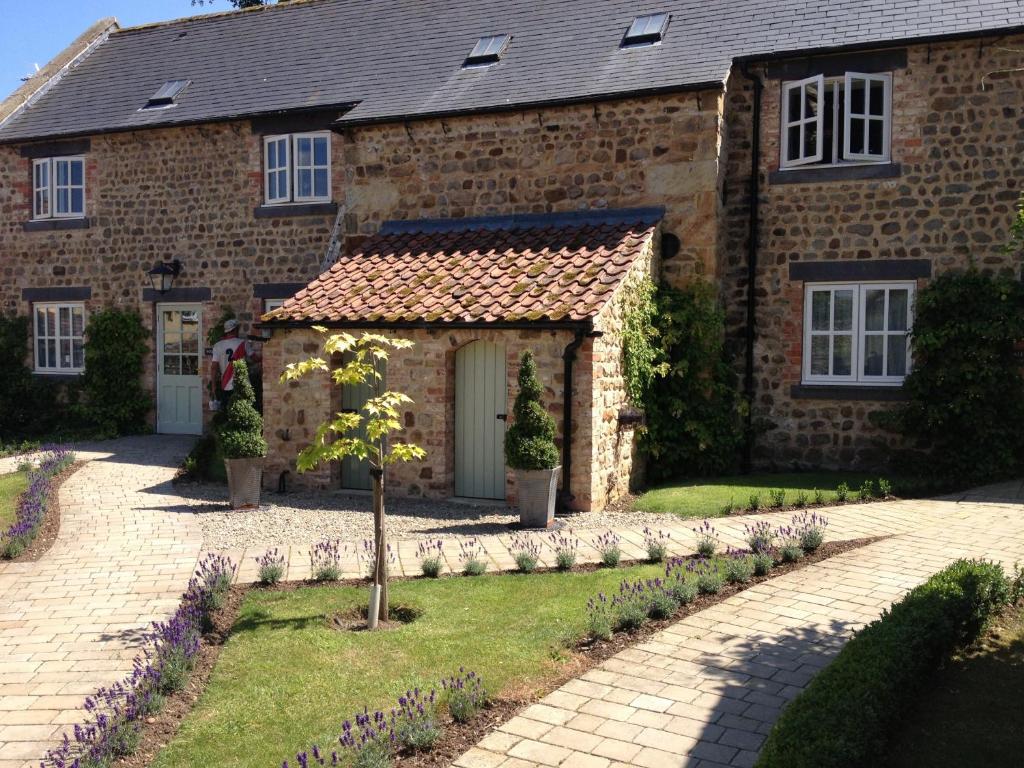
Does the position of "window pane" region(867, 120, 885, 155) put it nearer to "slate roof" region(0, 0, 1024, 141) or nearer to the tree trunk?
"slate roof" region(0, 0, 1024, 141)

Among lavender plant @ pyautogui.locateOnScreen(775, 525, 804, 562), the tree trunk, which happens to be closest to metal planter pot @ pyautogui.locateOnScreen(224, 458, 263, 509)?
the tree trunk

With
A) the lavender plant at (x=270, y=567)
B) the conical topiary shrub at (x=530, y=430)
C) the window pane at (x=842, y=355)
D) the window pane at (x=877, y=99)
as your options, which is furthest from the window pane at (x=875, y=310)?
the lavender plant at (x=270, y=567)

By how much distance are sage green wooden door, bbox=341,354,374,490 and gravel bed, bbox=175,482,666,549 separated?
1.38 ft

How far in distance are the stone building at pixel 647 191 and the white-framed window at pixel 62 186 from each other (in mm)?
3944

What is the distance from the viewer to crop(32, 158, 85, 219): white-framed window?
1842 centimetres

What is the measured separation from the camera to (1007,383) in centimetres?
1190

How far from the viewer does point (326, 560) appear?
8516 millimetres

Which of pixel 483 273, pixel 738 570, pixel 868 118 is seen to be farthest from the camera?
pixel 868 118

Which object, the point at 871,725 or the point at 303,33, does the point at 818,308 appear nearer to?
the point at 871,725

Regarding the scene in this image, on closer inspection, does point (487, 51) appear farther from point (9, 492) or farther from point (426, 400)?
point (9, 492)

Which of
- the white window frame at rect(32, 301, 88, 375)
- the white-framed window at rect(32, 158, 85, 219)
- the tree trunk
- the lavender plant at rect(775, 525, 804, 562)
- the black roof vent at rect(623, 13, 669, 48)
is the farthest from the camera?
the white window frame at rect(32, 301, 88, 375)

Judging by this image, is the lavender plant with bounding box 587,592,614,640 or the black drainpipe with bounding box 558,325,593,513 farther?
the black drainpipe with bounding box 558,325,593,513

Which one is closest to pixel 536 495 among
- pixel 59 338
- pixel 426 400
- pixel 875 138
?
pixel 426 400

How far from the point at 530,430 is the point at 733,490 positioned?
318cm
